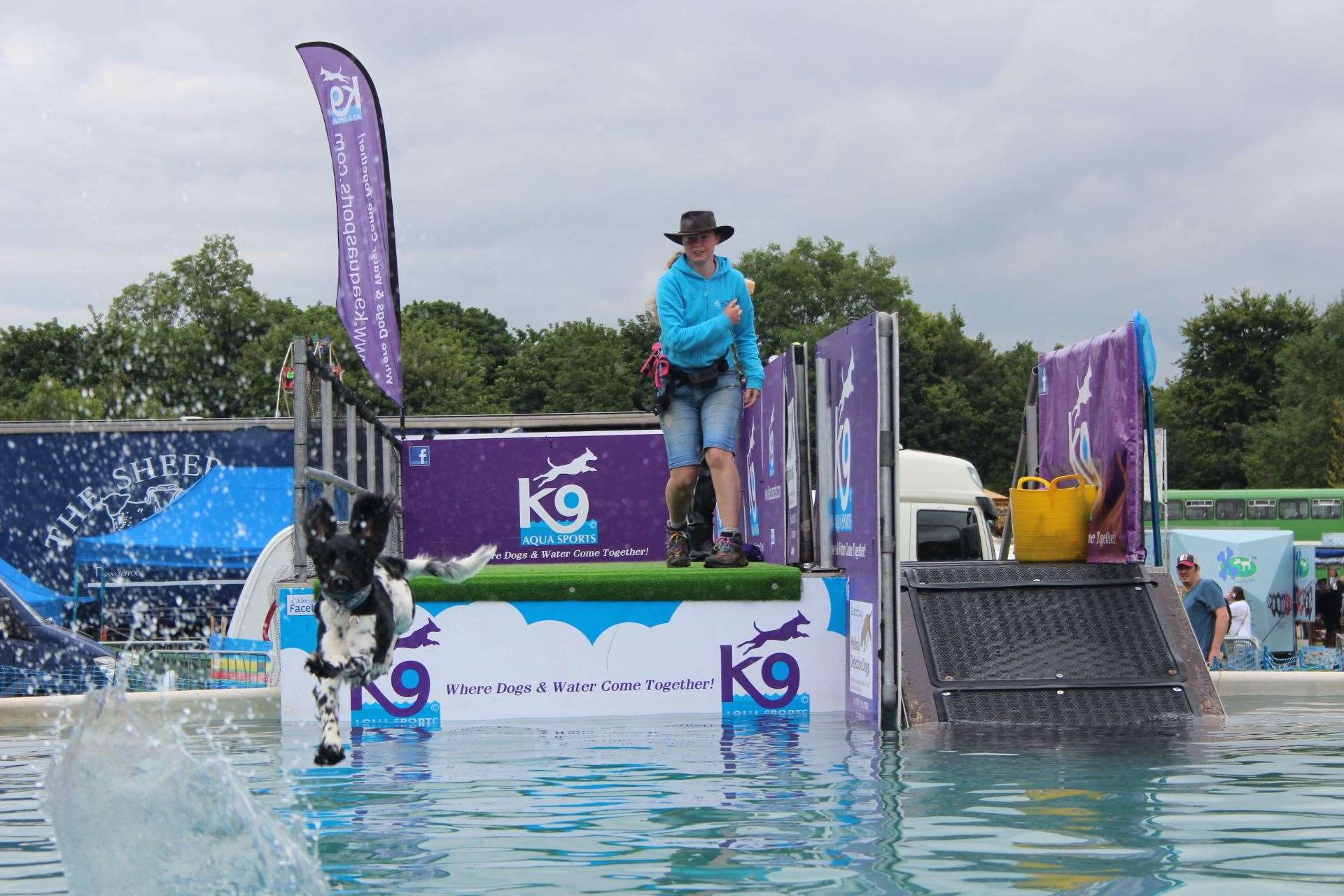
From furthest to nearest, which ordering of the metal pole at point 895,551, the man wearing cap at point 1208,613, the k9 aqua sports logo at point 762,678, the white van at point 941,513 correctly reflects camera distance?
the white van at point 941,513 < the man wearing cap at point 1208,613 < the k9 aqua sports logo at point 762,678 < the metal pole at point 895,551

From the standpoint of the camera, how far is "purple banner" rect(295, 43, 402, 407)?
45.3 feet

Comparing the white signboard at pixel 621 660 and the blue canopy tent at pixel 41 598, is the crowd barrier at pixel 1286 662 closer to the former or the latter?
the white signboard at pixel 621 660

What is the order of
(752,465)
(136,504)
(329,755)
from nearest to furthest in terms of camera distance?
(329,755), (752,465), (136,504)

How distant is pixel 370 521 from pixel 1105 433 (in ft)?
18.2

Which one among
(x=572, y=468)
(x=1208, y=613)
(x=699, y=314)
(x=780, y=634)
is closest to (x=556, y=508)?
(x=572, y=468)

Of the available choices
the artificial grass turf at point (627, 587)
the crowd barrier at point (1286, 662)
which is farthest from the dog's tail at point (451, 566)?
the crowd barrier at point (1286, 662)

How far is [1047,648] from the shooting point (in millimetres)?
7656

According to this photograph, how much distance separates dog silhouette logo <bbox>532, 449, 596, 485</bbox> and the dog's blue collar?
400 inches

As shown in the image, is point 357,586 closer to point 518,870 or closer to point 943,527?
point 518,870

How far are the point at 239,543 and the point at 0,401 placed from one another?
3535cm

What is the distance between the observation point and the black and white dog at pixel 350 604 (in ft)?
12.7

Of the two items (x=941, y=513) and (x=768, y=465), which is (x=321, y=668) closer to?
(x=768, y=465)

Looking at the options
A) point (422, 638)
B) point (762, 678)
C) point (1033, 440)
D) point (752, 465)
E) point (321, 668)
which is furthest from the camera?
point (752, 465)

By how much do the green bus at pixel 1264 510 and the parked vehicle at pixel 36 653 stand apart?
2828cm
